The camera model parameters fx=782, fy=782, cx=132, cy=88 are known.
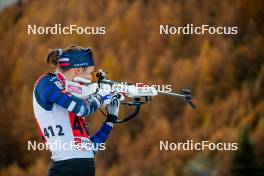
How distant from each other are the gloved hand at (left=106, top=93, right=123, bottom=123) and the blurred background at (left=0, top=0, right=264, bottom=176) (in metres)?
16.1

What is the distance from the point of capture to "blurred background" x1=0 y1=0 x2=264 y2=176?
22.0 m

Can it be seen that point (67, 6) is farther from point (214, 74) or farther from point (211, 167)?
point (211, 167)

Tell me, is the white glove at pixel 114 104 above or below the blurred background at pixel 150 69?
below

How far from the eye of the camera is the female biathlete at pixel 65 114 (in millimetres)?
3734

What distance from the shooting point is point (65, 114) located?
12.5ft

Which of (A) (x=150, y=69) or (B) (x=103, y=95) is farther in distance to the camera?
(A) (x=150, y=69)

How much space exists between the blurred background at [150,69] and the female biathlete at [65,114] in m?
16.3

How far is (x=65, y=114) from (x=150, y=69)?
20.8 metres

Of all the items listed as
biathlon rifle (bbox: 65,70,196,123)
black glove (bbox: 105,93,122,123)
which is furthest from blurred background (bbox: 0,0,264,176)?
black glove (bbox: 105,93,122,123)
